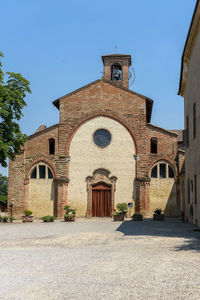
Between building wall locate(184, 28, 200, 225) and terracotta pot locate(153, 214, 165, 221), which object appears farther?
terracotta pot locate(153, 214, 165, 221)

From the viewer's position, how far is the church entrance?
27.2 m

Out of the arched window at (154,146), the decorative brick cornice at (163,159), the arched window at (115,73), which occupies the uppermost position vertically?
the arched window at (115,73)

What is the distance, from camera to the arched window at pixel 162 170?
88.9 feet

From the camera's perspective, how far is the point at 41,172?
27.8 metres

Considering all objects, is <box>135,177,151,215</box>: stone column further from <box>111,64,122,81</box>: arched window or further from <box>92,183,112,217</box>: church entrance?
<box>111,64,122,81</box>: arched window

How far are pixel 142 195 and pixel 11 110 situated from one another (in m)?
10.9

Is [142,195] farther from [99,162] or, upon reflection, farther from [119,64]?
[119,64]

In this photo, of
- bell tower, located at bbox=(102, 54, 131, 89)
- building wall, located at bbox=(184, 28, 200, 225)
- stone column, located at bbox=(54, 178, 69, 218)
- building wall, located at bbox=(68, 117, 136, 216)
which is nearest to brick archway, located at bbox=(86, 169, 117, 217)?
building wall, located at bbox=(68, 117, 136, 216)

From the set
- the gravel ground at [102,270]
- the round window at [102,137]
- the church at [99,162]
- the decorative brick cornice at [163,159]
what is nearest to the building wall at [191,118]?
the gravel ground at [102,270]

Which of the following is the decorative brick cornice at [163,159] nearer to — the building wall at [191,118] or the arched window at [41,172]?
the building wall at [191,118]

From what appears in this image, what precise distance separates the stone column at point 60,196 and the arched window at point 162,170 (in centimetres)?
646

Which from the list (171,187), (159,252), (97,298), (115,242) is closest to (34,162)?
(171,187)

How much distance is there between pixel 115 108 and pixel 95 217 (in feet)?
27.2

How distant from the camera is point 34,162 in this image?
2773 cm
